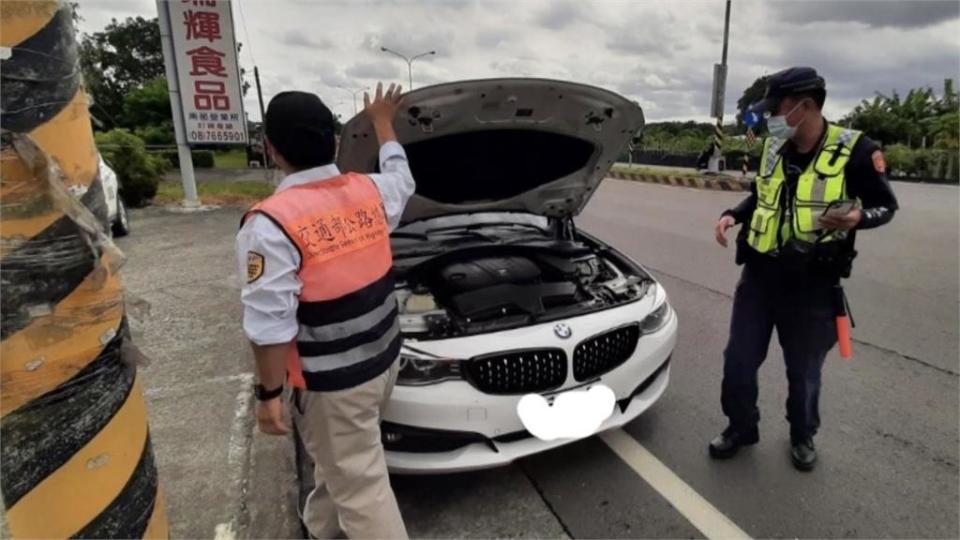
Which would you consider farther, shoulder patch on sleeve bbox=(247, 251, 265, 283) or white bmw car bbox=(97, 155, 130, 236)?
white bmw car bbox=(97, 155, 130, 236)

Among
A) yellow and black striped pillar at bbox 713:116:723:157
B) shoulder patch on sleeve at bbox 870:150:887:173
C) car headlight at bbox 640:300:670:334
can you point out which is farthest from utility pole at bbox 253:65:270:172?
yellow and black striped pillar at bbox 713:116:723:157

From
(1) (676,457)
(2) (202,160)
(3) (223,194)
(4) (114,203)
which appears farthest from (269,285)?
(2) (202,160)

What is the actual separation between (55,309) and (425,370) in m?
1.35

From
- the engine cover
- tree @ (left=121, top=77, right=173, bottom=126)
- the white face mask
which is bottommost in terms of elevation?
the engine cover

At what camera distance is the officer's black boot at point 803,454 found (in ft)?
8.70

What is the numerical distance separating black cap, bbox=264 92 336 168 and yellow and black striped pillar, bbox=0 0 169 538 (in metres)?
0.53

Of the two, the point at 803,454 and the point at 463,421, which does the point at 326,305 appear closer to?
the point at 463,421

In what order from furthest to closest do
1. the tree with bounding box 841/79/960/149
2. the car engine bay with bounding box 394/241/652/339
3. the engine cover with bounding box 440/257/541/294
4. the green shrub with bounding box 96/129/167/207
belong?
the tree with bounding box 841/79/960/149 < the green shrub with bounding box 96/129/167/207 < the engine cover with bounding box 440/257/541/294 < the car engine bay with bounding box 394/241/652/339

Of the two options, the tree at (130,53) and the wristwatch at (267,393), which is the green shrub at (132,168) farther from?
the tree at (130,53)

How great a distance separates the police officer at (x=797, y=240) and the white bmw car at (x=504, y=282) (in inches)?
15.6

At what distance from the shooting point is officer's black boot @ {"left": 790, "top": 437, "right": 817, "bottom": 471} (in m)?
2.65

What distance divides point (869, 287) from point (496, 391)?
5050 mm

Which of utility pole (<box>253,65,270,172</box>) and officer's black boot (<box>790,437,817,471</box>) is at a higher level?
utility pole (<box>253,65,270,172</box>)

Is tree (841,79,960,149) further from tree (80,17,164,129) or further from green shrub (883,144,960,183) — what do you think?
tree (80,17,164,129)
